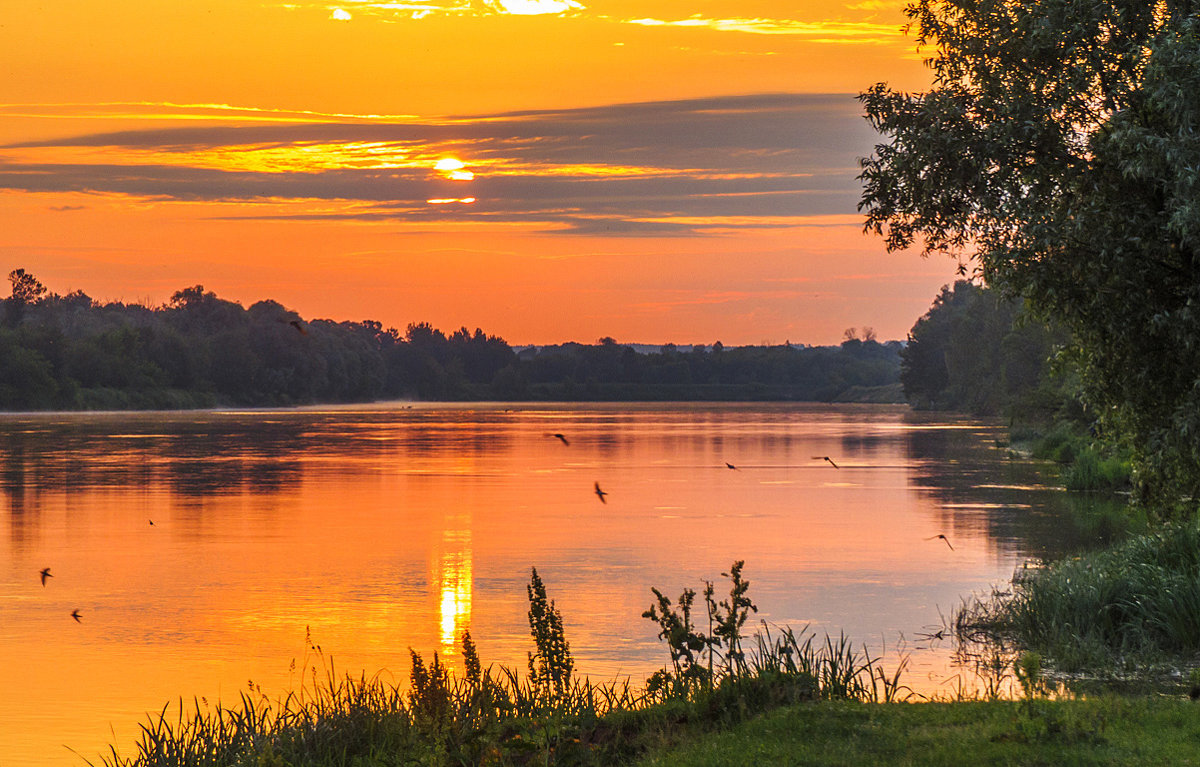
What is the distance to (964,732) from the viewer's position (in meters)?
11.5

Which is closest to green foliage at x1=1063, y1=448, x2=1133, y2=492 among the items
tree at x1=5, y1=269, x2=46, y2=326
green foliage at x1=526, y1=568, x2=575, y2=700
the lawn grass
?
the lawn grass

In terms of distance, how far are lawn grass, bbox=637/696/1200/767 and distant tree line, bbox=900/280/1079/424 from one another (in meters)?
9.06

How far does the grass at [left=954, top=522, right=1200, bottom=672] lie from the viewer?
16.6 m

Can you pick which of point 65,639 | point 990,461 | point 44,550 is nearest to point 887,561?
point 65,639

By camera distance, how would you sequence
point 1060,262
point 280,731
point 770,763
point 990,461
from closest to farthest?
point 770,763, point 280,731, point 1060,262, point 990,461

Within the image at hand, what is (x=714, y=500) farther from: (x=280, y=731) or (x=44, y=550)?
(x=280, y=731)

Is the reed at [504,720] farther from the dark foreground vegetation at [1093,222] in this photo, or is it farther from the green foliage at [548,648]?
the dark foreground vegetation at [1093,222]

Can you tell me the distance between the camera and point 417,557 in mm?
29578

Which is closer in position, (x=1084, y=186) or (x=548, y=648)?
(x=548, y=648)

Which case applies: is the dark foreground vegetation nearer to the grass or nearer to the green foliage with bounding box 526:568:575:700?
the grass

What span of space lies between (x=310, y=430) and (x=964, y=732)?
98.5 metres

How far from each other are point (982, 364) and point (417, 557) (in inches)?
4166

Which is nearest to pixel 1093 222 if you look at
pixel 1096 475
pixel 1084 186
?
pixel 1084 186

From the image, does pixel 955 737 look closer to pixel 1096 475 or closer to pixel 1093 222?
pixel 1093 222
